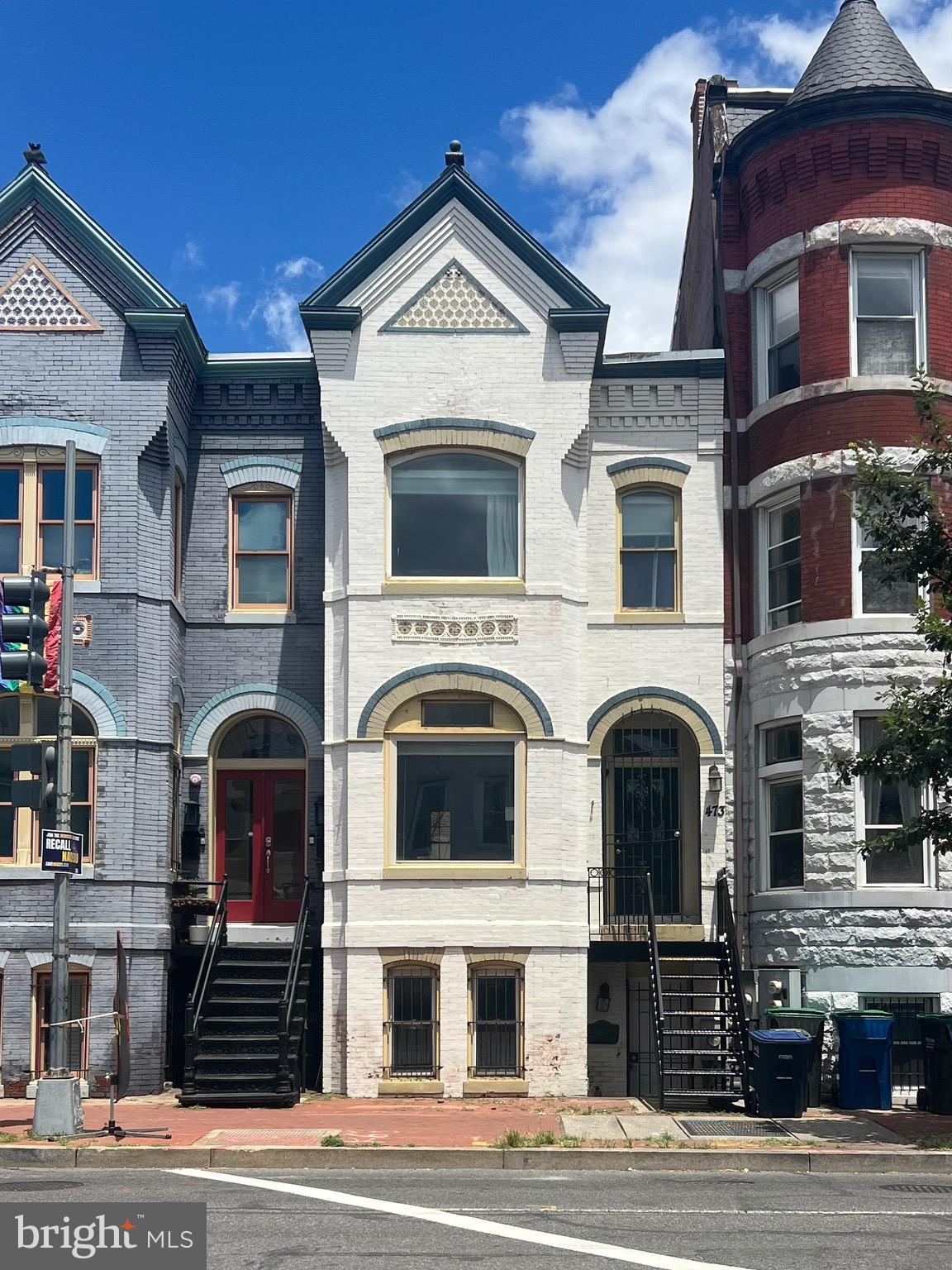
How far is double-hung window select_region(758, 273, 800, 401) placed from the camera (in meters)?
21.5

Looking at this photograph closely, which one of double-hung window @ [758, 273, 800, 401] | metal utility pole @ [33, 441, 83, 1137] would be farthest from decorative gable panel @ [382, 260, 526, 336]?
metal utility pole @ [33, 441, 83, 1137]

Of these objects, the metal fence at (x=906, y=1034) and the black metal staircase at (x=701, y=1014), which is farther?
the metal fence at (x=906, y=1034)

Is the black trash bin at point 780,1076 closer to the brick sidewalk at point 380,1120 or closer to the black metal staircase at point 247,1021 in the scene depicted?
the brick sidewalk at point 380,1120

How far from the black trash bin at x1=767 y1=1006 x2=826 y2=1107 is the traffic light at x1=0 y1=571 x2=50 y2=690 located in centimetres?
893

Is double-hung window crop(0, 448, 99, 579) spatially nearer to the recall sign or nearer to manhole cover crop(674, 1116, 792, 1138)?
the recall sign

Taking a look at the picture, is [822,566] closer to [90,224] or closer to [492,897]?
[492,897]

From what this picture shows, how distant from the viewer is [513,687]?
66.4 ft

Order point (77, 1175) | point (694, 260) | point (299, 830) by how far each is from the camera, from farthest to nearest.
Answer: point (694, 260) < point (299, 830) < point (77, 1175)

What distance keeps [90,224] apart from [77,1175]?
11.7 metres

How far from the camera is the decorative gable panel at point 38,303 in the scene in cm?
2075

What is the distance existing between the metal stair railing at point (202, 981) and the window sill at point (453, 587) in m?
4.16

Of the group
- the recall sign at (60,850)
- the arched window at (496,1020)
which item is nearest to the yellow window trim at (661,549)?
the arched window at (496,1020)

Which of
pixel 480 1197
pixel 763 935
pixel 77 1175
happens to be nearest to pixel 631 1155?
pixel 480 1197

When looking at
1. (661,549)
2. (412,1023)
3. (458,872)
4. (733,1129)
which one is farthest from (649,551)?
(733,1129)
